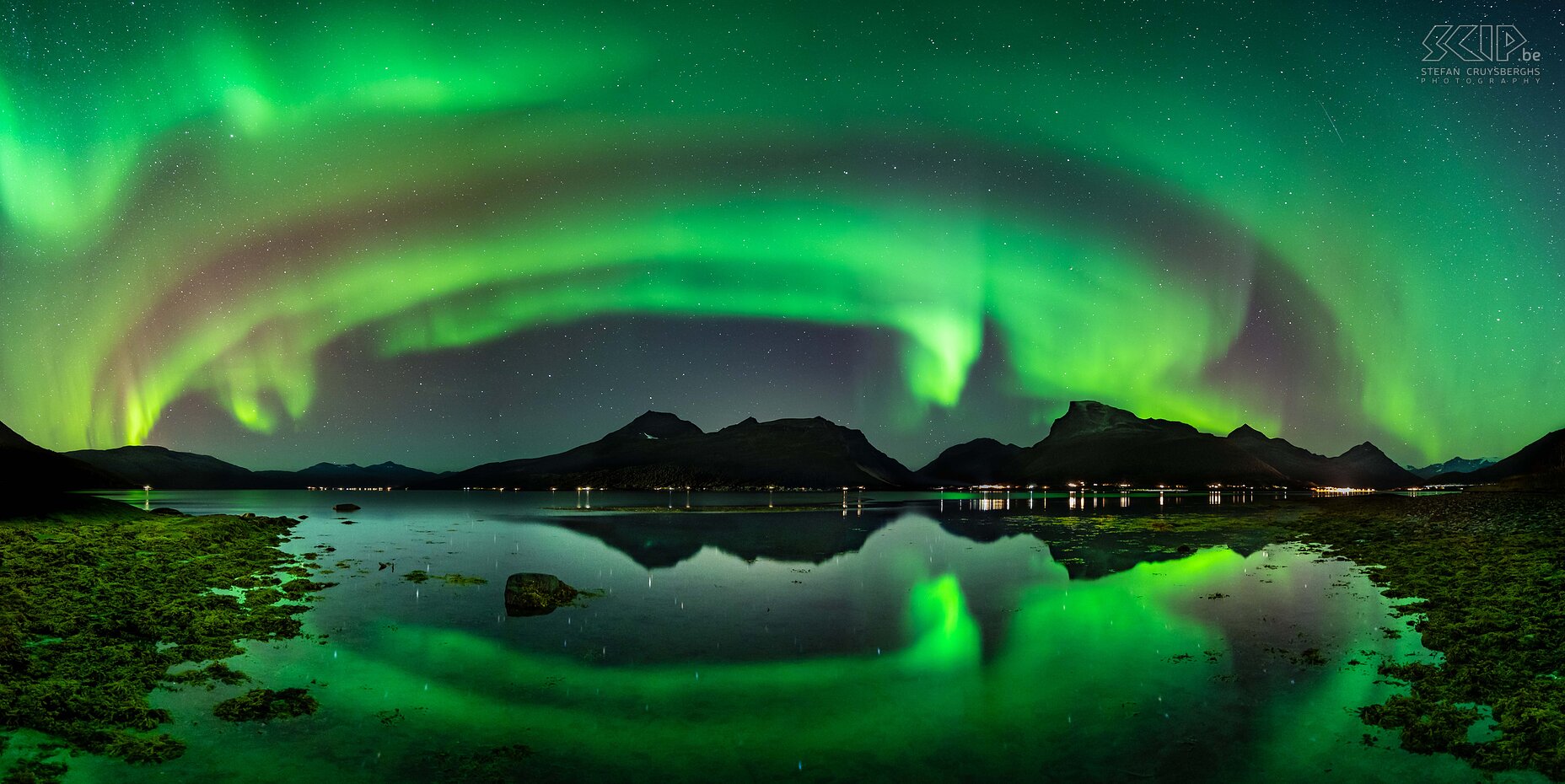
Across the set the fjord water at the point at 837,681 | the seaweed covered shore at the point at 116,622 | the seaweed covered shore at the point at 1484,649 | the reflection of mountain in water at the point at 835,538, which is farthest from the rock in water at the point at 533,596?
the seaweed covered shore at the point at 1484,649

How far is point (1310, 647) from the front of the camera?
21.6m

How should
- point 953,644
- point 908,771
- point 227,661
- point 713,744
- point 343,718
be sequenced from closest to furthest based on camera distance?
point 908,771 < point 713,744 < point 343,718 < point 227,661 < point 953,644

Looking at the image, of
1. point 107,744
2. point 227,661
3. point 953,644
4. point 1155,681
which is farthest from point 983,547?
point 107,744

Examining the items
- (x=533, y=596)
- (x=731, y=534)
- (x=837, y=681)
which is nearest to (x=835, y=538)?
(x=731, y=534)

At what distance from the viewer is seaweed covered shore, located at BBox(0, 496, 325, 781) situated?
1451 centimetres

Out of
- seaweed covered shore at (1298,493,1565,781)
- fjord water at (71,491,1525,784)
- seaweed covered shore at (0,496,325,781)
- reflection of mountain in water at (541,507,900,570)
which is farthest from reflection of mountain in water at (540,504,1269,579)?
seaweed covered shore at (0,496,325,781)

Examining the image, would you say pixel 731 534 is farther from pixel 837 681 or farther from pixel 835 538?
pixel 837 681

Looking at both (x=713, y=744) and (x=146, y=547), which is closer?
(x=713, y=744)

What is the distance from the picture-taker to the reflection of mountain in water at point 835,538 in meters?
48.7

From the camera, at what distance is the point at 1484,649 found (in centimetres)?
1959

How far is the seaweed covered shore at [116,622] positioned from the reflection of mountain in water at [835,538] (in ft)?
71.6

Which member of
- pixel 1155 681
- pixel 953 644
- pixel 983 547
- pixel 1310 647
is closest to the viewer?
pixel 1155 681

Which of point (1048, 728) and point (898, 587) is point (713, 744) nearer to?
point (1048, 728)

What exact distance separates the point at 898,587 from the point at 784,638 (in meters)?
13.3
